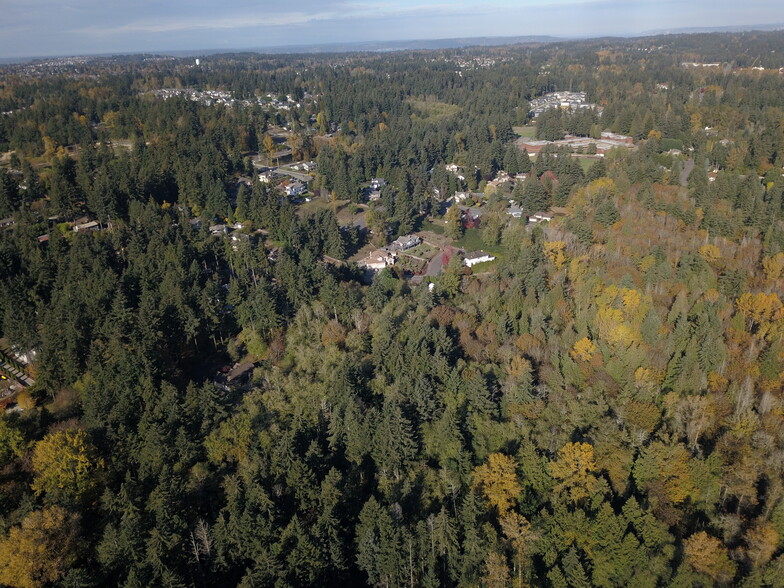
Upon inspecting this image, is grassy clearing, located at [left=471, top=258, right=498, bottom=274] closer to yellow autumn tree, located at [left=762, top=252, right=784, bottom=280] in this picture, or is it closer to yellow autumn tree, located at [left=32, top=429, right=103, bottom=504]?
yellow autumn tree, located at [left=762, top=252, right=784, bottom=280]

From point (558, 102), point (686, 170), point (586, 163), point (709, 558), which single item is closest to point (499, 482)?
point (709, 558)

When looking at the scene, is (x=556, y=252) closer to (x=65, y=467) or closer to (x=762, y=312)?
(x=762, y=312)

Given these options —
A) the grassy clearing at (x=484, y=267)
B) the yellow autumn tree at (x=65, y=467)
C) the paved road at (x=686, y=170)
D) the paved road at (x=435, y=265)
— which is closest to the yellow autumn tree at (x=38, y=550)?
the yellow autumn tree at (x=65, y=467)

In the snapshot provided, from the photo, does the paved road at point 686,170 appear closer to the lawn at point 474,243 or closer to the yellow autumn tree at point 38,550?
the lawn at point 474,243

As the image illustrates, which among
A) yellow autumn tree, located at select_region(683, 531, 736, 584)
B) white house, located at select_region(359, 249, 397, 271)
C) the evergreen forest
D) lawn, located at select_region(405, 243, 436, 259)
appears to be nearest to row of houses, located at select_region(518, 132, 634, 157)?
the evergreen forest

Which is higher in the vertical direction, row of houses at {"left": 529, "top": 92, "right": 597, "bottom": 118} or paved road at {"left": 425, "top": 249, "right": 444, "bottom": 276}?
row of houses at {"left": 529, "top": 92, "right": 597, "bottom": 118}

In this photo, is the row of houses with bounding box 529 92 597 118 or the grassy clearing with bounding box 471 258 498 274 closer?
the grassy clearing with bounding box 471 258 498 274
